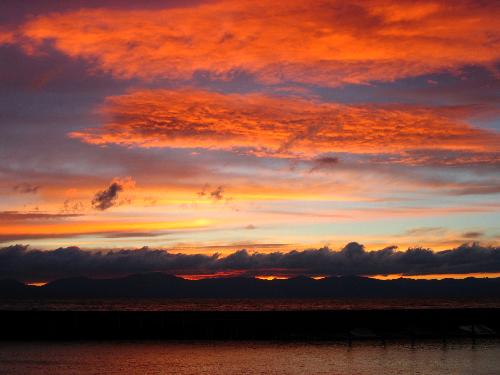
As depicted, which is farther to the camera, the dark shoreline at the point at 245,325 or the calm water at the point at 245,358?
the dark shoreline at the point at 245,325

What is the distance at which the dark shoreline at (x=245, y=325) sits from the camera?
69.8 metres

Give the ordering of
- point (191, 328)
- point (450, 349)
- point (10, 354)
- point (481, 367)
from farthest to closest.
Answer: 1. point (191, 328)
2. point (450, 349)
3. point (10, 354)
4. point (481, 367)

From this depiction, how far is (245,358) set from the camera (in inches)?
2060

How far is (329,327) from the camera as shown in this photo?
237ft

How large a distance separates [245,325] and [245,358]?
18676 millimetres

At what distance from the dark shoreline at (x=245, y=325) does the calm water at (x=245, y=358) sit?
6.10m

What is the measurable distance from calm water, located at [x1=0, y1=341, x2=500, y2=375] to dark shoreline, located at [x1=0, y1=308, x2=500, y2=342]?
6098 mm

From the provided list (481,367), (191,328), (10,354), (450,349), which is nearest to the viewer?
(481,367)

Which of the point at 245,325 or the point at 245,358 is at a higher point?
the point at 245,325

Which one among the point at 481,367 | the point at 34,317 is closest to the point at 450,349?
the point at 481,367

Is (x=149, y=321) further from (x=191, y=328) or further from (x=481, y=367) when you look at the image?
(x=481, y=367)

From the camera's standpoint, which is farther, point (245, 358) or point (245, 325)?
point (245, 325)

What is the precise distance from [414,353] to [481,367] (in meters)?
9.45

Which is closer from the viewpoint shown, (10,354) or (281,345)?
(10,354)
